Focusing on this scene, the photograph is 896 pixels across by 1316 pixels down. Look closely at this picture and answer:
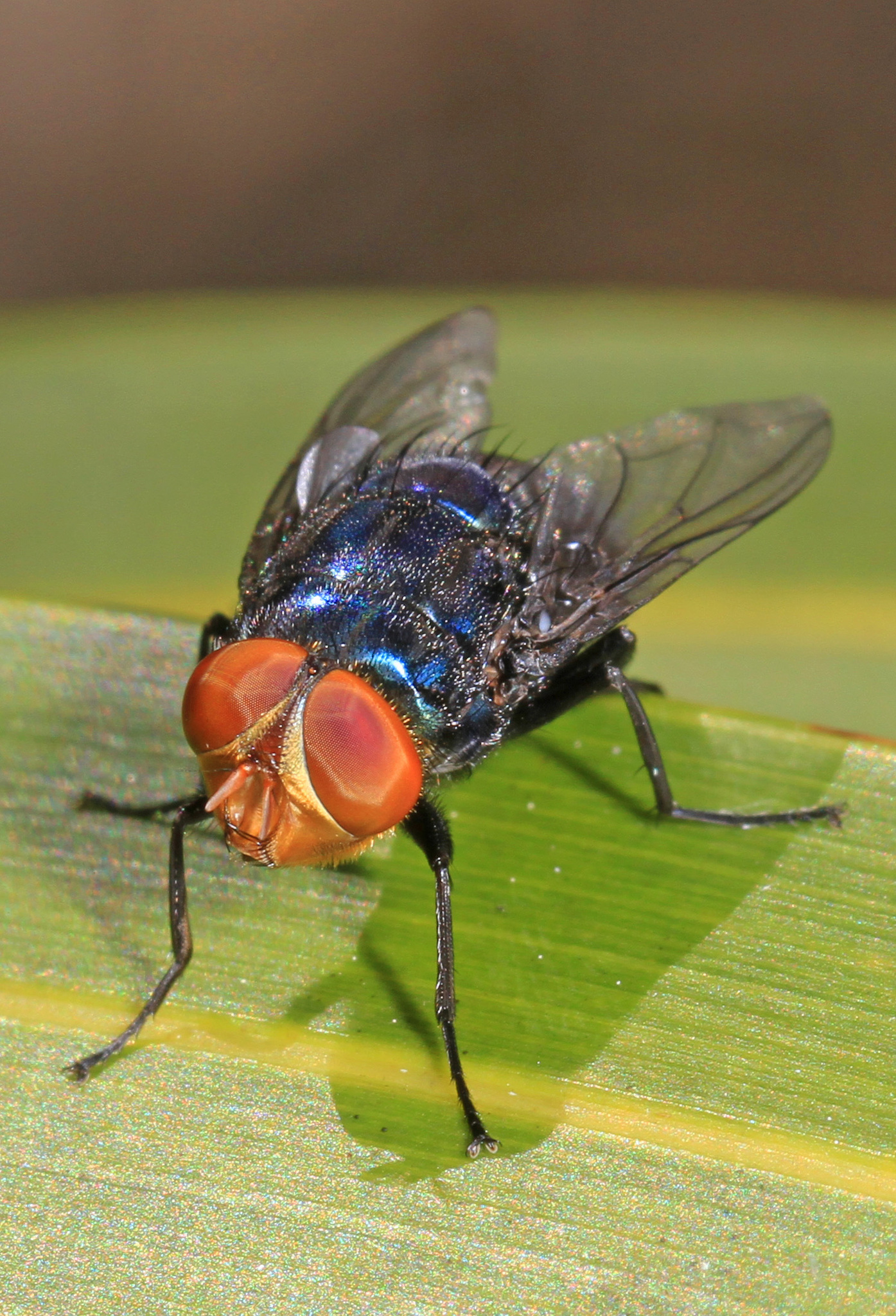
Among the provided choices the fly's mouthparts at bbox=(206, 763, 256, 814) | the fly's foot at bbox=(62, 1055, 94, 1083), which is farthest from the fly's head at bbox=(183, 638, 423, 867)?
the fly's foot at bbox=(62, 1055, 94, 1083)

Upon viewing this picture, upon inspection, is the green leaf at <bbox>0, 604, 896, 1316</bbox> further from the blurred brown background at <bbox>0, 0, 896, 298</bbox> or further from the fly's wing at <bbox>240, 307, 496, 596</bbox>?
the blurred brown background at <bbox>0, 0, 896, 298</bbox>

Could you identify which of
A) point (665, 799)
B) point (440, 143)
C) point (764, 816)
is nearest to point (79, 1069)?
point (665, 799)

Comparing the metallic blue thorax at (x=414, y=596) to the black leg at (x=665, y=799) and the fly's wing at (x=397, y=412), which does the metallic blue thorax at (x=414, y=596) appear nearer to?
the fly's wing at (x=397, y=412)

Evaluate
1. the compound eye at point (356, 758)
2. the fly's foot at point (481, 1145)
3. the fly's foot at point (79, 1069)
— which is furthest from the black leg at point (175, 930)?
the fly's foot at point (481, 1145)

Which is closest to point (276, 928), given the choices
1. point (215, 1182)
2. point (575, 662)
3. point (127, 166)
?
point (215, 1182)

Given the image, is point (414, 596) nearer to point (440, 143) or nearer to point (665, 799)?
point (665, 799)

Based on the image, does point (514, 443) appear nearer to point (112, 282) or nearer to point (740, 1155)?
point (740, 1155)

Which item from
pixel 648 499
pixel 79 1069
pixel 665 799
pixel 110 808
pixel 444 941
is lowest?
pixel 79 1069
